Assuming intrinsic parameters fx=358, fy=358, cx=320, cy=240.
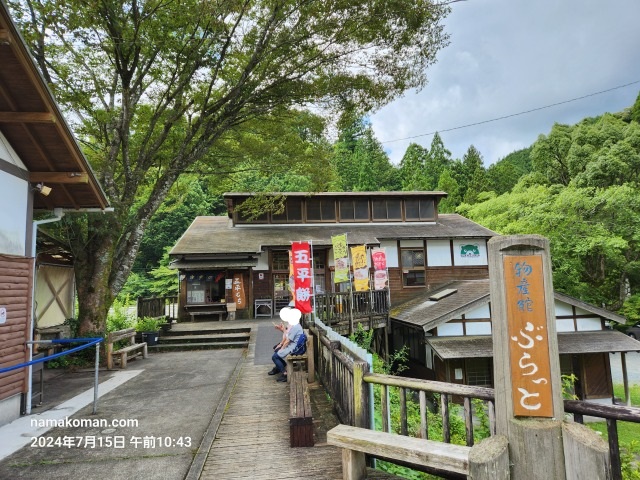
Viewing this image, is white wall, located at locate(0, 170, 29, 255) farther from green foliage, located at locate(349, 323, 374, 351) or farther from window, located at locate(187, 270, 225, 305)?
window, located at locate(187, 270, 225, 305)

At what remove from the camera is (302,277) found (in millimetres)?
9625

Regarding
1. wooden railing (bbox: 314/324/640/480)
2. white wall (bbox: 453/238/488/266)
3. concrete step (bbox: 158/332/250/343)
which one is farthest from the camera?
white wall (bbox: 453/238/488/266)

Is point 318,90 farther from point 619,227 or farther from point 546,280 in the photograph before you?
point 619,227

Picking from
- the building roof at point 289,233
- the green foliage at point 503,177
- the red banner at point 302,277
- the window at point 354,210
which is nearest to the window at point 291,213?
the building roof at point 289,233

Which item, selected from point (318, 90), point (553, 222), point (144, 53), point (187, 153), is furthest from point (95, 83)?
point (553, 222)

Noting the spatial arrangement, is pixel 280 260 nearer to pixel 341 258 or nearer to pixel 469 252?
pixel 341 258

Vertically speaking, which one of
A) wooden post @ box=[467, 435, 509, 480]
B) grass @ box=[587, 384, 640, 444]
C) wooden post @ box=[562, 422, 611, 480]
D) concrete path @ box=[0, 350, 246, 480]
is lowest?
grass @ box=[587, 384, 640, 444]

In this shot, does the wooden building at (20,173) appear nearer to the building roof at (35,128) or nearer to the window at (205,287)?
the building roof at (35,128)

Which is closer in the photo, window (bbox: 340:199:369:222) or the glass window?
the glass window

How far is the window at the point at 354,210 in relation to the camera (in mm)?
19344

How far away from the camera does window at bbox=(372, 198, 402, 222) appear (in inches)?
769

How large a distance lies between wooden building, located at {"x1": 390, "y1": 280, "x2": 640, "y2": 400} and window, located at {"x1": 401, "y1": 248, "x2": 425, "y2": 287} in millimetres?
3724

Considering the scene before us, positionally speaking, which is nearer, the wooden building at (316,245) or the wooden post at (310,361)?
the wooden post at (310,361)

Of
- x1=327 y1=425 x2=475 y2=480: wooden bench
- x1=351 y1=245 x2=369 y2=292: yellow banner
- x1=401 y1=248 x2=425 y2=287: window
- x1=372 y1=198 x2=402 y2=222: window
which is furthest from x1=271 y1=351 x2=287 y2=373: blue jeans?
x1=372 y1=198 x2=402 y2=222: window
